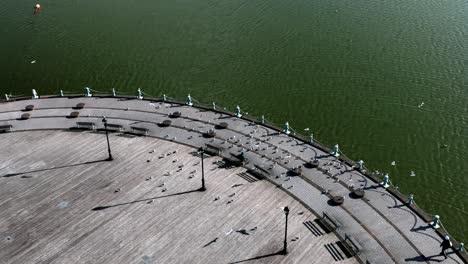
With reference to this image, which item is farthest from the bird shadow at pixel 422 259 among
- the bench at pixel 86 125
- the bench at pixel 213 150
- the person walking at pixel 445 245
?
the bench at pixel 86 125

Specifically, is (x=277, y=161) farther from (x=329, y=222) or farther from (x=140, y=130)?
(x=140, y=130)

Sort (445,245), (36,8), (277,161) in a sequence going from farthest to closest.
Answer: (36,8) → (277,161) → (445,245)

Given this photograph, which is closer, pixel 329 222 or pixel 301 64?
pixel 329 222

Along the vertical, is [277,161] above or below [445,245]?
above

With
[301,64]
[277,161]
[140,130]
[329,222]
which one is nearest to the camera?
[329,222]

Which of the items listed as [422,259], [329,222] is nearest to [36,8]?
[329,222]

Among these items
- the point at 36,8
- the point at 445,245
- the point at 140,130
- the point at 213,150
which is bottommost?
the point at 445,245
